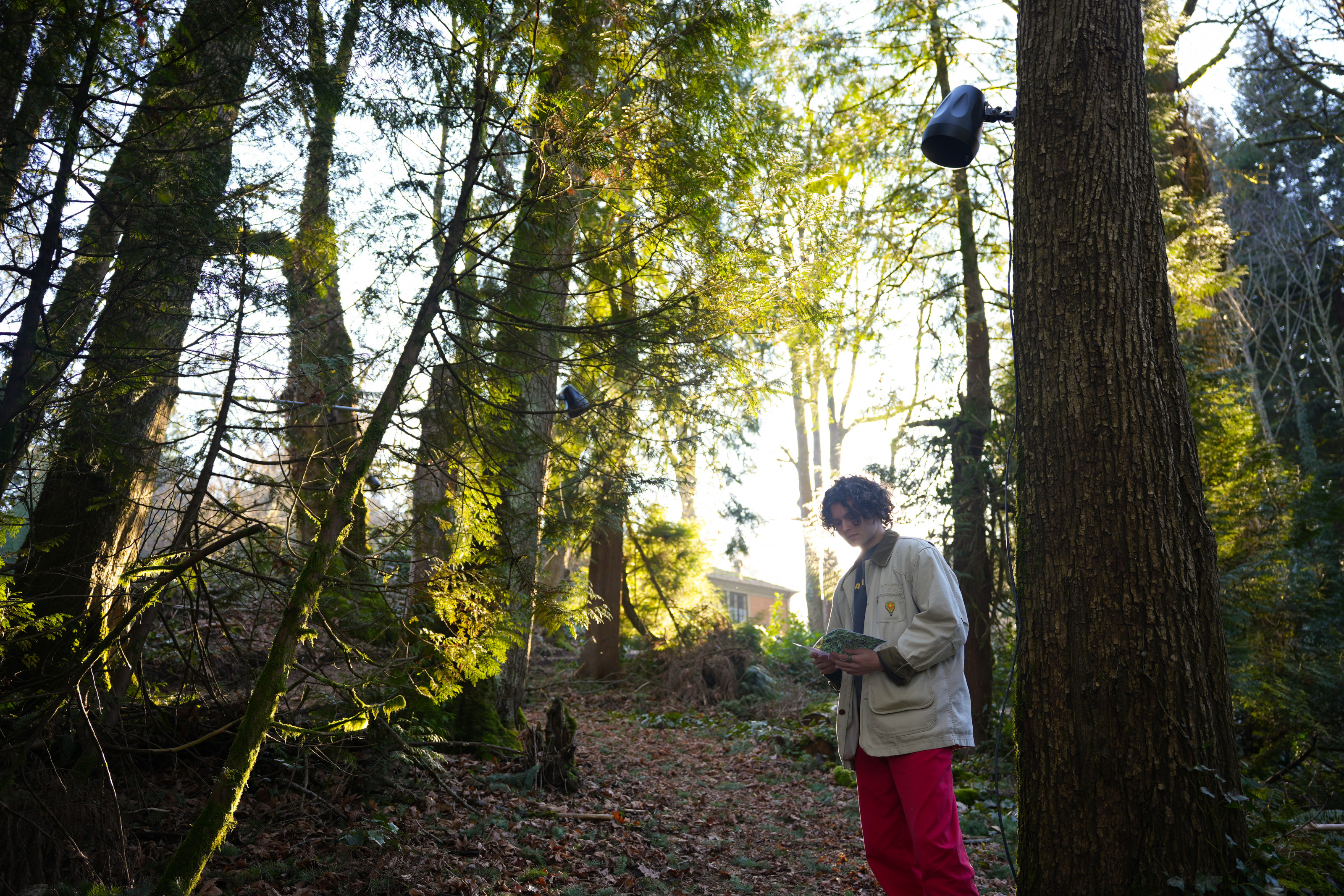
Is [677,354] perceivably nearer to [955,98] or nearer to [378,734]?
[955,98]

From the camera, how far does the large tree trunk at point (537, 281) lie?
402cm

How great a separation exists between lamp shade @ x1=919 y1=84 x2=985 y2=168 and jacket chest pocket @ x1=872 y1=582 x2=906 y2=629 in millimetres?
1884

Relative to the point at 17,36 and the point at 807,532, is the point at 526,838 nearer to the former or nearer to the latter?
the point at 17,36

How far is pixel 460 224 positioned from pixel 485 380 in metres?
1.07

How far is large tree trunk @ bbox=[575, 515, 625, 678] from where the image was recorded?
41.4 ft

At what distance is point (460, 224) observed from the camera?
3.97 m

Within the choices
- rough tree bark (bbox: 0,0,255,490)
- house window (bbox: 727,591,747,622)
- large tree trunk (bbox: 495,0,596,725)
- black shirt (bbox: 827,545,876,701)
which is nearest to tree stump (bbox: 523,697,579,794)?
large tree trunk (bbox: 495,0,596,725)

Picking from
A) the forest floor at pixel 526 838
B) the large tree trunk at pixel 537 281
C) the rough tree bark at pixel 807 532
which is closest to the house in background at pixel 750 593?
the rough tree bark at pixel 807 532

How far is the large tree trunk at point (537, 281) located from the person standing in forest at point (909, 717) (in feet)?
6.20

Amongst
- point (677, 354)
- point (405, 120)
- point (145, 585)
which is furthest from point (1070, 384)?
point (145, 585)

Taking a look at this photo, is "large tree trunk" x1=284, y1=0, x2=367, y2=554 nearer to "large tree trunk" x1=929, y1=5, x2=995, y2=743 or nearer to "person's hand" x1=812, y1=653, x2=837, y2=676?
"person's hand" x1=812, y1=653, x2=837, y2=676

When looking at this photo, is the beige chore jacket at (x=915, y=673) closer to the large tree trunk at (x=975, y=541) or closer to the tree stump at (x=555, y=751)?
the tree stump at (x=555, y=751)

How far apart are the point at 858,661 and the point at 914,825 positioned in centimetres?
64

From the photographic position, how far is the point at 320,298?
484cm
